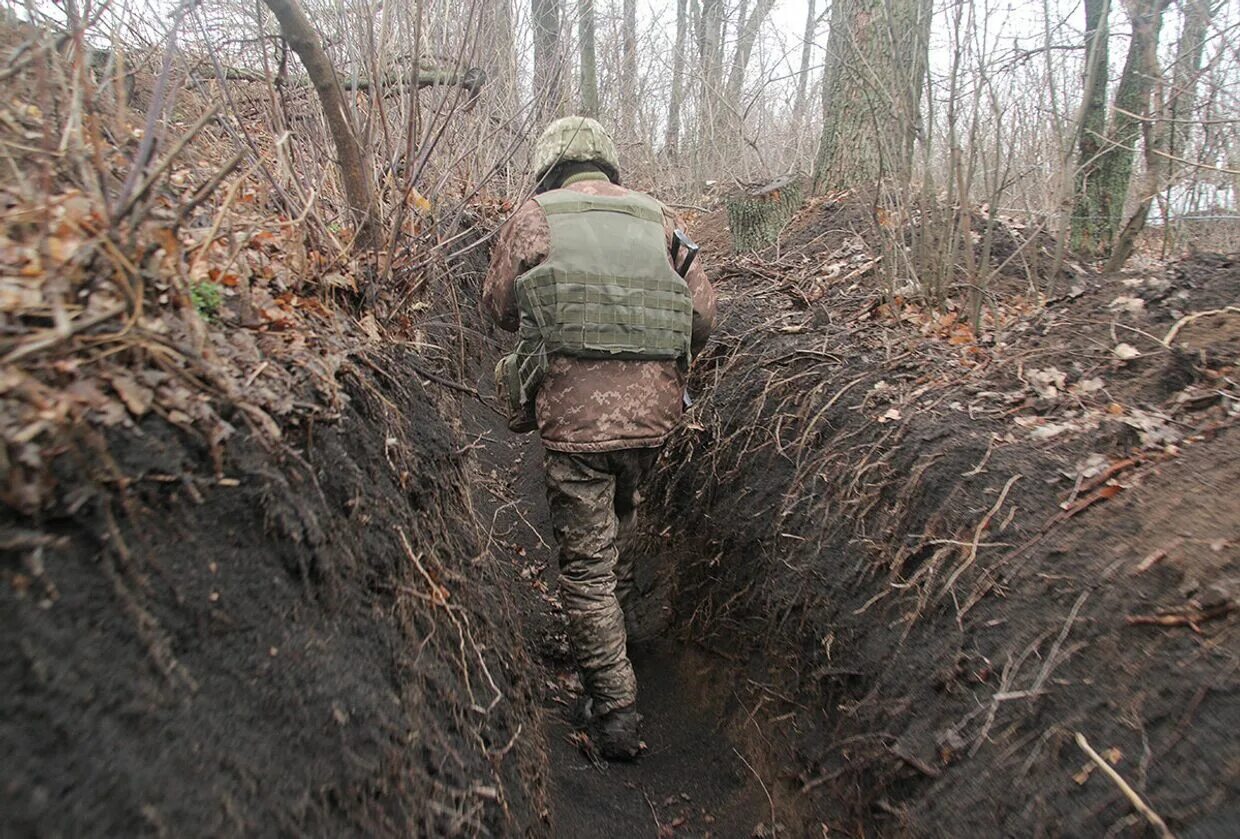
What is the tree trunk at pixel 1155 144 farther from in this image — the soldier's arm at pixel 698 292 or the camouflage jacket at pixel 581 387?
the camouflage jacket at pixel 581 387

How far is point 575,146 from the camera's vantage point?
4078 millimetres

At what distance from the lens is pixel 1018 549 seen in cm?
279

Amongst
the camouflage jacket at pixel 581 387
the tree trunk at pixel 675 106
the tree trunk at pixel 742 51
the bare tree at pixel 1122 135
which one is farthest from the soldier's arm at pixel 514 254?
the tree trunk at pixel 742 51

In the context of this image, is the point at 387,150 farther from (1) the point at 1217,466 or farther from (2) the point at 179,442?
(1) the point at 1217,466

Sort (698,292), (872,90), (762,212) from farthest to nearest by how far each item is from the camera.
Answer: (762,212) < (872,90) < (698,292)

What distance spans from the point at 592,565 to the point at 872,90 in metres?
3.98

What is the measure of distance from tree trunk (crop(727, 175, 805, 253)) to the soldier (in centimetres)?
250

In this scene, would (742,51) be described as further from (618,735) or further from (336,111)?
(618,735)

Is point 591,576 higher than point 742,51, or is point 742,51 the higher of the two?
point 742,51

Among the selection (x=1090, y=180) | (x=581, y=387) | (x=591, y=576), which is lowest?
(x=591, y=576)

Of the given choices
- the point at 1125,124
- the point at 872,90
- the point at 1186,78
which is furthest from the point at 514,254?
the point at 1186,78

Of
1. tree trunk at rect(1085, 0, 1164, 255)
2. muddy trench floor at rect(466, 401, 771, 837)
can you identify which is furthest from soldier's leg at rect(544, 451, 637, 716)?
tree trunk at rect(1085, 0, 1164, 255)

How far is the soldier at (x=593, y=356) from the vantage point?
3.75 m

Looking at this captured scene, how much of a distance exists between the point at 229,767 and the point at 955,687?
2.24 m
